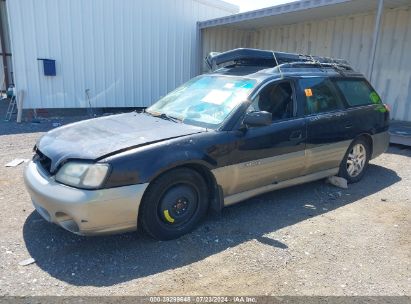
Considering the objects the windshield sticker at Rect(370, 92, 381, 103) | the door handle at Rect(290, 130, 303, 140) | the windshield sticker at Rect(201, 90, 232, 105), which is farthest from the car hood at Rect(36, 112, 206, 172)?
the windshield sticker at Rect(370, 92, 381, 103)

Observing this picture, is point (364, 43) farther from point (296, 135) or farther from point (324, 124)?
point (296, 135)

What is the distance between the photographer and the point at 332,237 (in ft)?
12.1

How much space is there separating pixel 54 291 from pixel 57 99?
27.2 ft

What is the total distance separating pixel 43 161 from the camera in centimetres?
341

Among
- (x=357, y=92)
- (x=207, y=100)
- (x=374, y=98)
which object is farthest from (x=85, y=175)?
(x=374, y=98)

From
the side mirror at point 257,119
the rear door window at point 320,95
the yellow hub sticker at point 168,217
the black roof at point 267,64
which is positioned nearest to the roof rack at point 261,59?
the black roof at point 267,64

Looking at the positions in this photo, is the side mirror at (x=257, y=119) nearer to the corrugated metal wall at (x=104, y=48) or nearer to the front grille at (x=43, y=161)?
the front grille at (x=43, y=161)

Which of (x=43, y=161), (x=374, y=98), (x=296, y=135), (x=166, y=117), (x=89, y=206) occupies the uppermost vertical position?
(x=374, y=98)

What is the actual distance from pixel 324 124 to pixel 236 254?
2.23 m

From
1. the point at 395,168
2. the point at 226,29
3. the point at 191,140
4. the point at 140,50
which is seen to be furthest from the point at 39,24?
the point at 395,168

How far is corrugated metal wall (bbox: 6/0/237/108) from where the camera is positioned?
920 cm

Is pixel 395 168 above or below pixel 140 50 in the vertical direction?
below

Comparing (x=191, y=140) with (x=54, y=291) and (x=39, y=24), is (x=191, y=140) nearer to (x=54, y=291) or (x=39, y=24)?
(x=54, y=291)

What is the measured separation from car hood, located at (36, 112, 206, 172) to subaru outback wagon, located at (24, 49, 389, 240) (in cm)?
1
